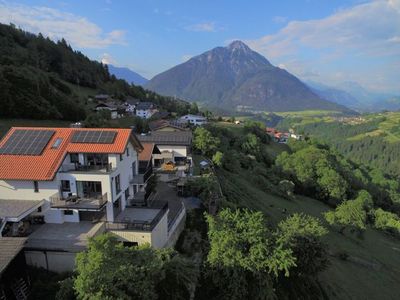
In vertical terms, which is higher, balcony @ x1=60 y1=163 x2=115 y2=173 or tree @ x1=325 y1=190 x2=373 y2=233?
balcony @ x1=60 y1=163 x2=115 y2=173

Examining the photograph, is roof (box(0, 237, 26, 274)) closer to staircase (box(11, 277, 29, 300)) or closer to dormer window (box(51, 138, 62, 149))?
staircase (box(11, 277, 29, 300))

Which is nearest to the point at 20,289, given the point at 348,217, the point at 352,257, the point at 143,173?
the point at 143,173

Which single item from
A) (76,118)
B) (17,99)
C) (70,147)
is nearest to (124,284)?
(70,147)

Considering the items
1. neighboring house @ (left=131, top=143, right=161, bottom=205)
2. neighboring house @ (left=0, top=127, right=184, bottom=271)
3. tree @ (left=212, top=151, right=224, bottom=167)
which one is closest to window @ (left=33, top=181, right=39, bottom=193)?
neighboring house @ (left=0, top=127, right=184, bottom=271)

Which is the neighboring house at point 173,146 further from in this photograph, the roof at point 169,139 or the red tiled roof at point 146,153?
the red tiled roof at point 146,153

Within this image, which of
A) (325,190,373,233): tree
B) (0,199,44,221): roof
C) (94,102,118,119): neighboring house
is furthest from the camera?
(94,102,118,119): neighboring house

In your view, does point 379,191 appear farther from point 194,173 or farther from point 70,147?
point 70,147

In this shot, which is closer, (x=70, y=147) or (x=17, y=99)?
(x=70, y=147)
